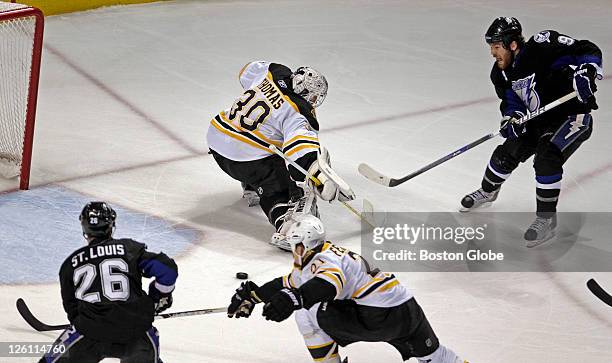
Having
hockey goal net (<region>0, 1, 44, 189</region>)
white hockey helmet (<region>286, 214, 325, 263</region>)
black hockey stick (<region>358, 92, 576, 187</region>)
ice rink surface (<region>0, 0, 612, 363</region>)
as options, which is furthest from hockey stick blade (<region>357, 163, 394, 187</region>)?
white hockey helmet (<region>286, 214, 325, 263</region>)

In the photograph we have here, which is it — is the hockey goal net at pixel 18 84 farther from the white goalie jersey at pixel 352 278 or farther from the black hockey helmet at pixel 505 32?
the white goalie jersey at pixel 352 278

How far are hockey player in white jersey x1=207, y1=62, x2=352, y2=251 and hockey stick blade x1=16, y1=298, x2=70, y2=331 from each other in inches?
40.0

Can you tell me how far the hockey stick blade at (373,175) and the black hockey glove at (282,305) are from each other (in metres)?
1.87

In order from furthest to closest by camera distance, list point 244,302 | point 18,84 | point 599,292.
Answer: point 18,84, point 599,292, point 244,302

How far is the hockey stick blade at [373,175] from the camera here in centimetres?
490

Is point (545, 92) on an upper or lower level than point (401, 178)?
upper

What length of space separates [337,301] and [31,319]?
113 cm

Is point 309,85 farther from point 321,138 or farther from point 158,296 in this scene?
point 158,296

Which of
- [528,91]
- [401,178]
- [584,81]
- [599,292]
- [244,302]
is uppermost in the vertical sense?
[584,81]

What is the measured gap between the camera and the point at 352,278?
3.21m

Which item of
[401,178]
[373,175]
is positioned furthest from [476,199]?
[373,175]

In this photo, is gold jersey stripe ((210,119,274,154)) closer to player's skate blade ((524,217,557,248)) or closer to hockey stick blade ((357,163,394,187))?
hockey stick blade ((357,163,394,187))

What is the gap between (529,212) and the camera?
493 centimetres

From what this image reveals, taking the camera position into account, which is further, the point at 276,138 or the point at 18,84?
the point at 18,84
